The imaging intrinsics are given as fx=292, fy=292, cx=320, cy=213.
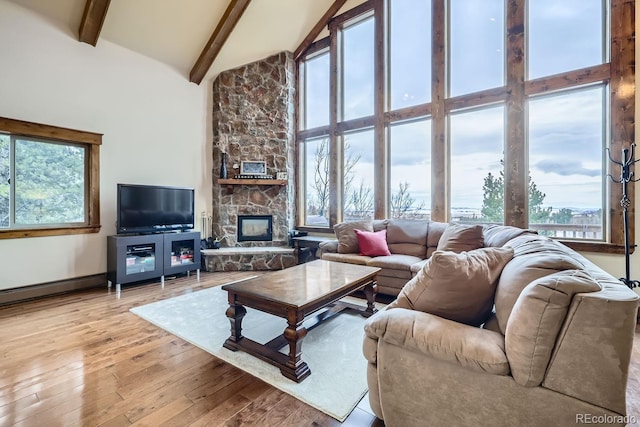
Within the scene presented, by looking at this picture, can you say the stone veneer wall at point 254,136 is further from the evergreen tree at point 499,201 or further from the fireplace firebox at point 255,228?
the evergreen tree at point 499,201

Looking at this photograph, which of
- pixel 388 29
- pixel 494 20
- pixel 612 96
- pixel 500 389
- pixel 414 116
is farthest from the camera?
pixel 388 29

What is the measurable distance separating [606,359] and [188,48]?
6114 millimetres

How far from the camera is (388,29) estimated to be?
16.8 feet

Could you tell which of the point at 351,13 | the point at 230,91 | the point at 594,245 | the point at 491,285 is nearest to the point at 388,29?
the point at 351,13

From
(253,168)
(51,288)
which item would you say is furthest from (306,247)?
(51,288)

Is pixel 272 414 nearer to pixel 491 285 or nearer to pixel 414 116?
pixel 491 285

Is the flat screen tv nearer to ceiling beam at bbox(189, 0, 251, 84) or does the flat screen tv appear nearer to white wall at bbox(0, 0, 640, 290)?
white wall at bbox(0, 0, 640, 290)

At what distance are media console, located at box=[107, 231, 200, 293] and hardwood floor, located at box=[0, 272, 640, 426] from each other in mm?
1127

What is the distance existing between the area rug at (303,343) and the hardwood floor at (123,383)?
69 millimetres

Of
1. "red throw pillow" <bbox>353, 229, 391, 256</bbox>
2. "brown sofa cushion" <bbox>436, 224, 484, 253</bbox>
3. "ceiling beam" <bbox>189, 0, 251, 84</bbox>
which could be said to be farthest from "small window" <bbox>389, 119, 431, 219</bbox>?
"ceiling beam" <bbox>189, 0, 251, 84</bbox>

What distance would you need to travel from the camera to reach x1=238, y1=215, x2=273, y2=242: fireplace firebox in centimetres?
578

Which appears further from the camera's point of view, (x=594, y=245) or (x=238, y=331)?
(x=594, y=245)

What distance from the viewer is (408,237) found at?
4.30 meters

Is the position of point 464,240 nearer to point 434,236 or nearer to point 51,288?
point 434,236
